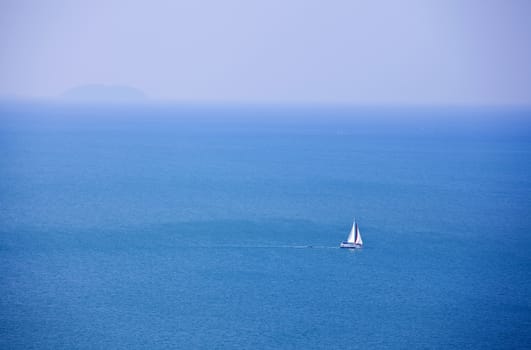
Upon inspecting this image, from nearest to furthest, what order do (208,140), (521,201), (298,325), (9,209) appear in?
(298,325) → (9,209) → (521,201) → (208,140)

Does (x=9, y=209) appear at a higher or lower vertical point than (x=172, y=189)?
lower

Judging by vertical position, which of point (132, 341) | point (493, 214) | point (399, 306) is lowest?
point (132, 341)

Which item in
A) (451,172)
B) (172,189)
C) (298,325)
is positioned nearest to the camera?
(298,325)

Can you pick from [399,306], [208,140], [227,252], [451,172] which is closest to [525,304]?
[399,306]

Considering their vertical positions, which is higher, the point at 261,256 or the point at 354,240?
the point at 354,240

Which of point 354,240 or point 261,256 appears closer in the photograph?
point 261,256

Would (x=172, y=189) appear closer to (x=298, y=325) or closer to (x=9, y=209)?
(x=9, y=209)

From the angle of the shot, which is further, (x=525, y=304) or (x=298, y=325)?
(x=525, y=304)

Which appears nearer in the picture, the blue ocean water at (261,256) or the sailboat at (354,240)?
the blue ocean water at (261,256)
